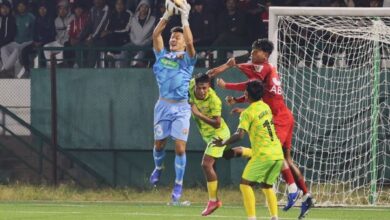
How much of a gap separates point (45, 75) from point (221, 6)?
351 centimetres

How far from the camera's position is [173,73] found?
20438mm

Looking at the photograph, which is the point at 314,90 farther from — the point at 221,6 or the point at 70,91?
the point at 70,91

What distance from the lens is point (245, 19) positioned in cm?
2520

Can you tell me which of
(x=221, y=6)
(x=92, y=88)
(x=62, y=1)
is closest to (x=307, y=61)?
(x=221, y=6)

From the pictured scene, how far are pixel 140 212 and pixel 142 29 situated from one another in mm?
7552

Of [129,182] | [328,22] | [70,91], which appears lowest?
[129,182]

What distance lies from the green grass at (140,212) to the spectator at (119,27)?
210 inches

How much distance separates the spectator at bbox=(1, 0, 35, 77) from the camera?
27567 mm

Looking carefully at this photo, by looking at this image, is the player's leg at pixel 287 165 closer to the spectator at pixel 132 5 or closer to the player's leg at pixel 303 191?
the player's leg at pixel 303 191

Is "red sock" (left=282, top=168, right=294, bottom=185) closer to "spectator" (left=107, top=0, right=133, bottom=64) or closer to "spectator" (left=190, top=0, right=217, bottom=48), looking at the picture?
"spectator" (left=190, top=0, right=217, bottom=48)

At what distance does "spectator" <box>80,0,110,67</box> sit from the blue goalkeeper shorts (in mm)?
6244

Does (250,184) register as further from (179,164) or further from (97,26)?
(97,26)

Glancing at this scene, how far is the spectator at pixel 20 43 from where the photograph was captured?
90.4ft

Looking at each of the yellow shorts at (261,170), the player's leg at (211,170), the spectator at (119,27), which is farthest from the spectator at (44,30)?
the yellow shorts at (261,170)
